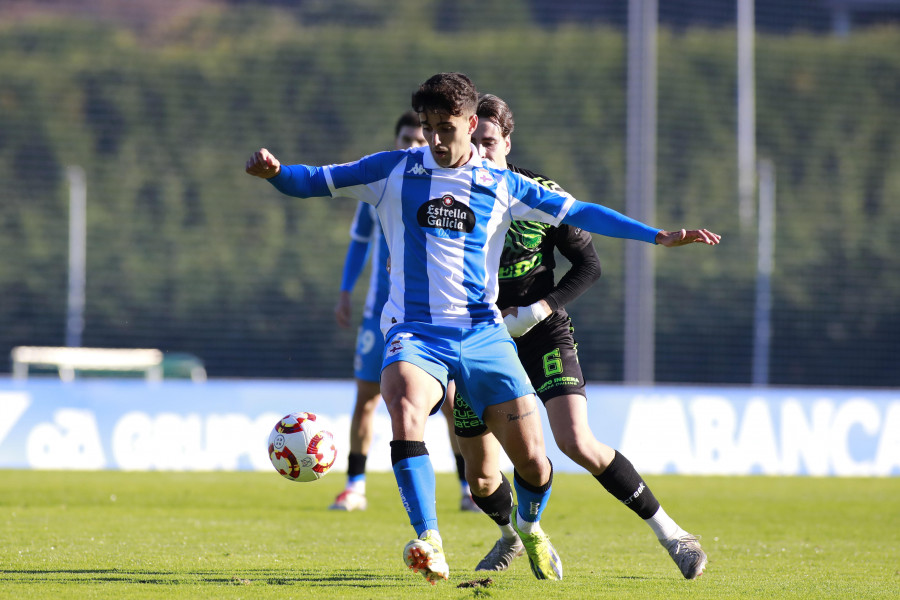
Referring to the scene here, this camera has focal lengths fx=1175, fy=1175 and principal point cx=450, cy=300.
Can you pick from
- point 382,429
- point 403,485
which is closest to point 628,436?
point 382,429

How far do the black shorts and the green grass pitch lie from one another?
69cm

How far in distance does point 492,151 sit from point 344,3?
2501 centimetres

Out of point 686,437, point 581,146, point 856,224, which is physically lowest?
point 686,437

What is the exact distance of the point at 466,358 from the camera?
4.68 metres

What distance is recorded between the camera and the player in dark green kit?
517cm

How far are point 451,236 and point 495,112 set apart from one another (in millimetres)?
1034

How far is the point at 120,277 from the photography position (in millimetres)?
22828

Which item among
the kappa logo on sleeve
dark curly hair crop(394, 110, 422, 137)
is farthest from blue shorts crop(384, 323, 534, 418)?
dark curly hair crop(394, 110, 422, 137)

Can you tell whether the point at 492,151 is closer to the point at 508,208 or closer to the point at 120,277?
the point at 508,208

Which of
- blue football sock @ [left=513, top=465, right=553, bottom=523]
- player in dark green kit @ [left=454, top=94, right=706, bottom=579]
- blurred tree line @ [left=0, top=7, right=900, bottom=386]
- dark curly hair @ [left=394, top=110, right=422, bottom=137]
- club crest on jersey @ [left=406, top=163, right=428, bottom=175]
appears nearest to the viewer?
club crest on jersey @ [left=406, top=163, right=428, bottom=175]

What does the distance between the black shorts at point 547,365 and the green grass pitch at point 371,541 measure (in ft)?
2.25

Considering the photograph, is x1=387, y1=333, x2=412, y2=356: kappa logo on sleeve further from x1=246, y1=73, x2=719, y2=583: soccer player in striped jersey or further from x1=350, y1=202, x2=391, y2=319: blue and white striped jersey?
x1=350, y1=202, x2=391, y2=319: blue and white striped jersey

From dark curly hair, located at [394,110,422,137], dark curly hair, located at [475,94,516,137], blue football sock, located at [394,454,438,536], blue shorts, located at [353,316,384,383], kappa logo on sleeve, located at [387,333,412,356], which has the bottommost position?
blue football sock, located at [394,454,438,536]

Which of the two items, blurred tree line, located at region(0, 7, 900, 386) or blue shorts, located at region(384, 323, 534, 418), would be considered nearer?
blue shorts, located at region(384, 323, 534, 418)
